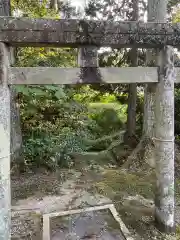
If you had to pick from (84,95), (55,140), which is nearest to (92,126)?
(84,95)

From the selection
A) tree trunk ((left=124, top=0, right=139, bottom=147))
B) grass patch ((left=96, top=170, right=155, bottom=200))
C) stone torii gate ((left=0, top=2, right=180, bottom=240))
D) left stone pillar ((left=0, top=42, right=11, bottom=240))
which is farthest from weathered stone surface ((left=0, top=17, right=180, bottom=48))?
tree trunk ((left=124, top=0, right=139, bottom=147))

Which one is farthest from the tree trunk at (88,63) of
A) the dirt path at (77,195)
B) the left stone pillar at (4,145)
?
the dirt path at (77,195)

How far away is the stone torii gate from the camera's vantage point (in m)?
3.34

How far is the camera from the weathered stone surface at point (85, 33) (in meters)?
3.31

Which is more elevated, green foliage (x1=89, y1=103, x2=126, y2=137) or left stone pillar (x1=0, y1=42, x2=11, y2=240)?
left stone pillar (x1=0, y1=42, x2=11, y2=240)

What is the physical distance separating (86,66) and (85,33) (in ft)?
1.48

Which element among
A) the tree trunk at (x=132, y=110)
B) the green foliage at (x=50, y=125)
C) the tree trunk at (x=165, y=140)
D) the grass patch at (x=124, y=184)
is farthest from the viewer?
the tree trunk at (x=132, y=110)

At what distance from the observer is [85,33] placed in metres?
3.49

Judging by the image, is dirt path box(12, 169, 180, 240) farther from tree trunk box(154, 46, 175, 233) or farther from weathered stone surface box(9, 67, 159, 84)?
weathered stone surface box(9, 67, 159, 84)

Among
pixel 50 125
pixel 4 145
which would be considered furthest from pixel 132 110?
pixel 4 145

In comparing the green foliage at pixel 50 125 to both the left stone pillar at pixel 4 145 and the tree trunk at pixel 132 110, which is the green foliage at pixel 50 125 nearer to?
the tree trunk at pixel 132 110

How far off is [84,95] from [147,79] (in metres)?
8.11

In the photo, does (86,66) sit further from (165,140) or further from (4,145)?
(165,140)

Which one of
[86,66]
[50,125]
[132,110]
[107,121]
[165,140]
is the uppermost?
[86,66]
